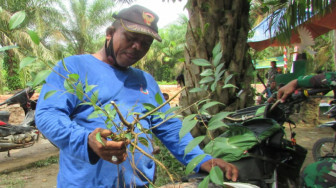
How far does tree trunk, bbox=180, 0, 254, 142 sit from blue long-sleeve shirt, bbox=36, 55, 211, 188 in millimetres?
995

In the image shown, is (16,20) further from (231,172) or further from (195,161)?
(231,172)

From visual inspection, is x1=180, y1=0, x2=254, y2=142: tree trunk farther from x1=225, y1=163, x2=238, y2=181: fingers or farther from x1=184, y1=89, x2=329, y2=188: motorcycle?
x1=225, y1=163, x2=238, y2=181: fingers

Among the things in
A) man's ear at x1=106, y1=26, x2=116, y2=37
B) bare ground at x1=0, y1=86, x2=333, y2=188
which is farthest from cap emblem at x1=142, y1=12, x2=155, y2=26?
bare ground at x1=0, y1=86, x2=333, y2=188

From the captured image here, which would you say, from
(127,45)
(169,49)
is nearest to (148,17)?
(127,45)

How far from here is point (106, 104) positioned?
41.2 inches

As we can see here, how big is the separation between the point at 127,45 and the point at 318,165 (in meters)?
1.27

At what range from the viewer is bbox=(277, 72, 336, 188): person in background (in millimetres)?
1441

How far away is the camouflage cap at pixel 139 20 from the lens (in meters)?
1.33

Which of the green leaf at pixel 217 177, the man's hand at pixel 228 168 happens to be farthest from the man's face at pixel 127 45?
the green leaf at pixel 217 177

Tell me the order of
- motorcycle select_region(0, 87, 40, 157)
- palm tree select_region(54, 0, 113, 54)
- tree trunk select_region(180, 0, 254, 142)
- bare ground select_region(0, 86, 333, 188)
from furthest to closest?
palm tree select_region(54, 0, 113, 54) → motorcycle select_region(0, 87, 40, 157) → bare ground select_region(0, 86, 333, 188) → tree trunk select_region(180, 0, 254, 142)

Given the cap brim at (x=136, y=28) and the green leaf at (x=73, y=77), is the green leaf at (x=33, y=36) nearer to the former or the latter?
the green leaf at (x=73, y=77)

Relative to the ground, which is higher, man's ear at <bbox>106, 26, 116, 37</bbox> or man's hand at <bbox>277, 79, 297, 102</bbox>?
man's ear at <bbox>106, 26, 116, 37</bbox>

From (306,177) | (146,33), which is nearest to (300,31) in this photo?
(306,177)

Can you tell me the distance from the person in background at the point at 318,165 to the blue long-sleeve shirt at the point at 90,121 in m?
0.68
